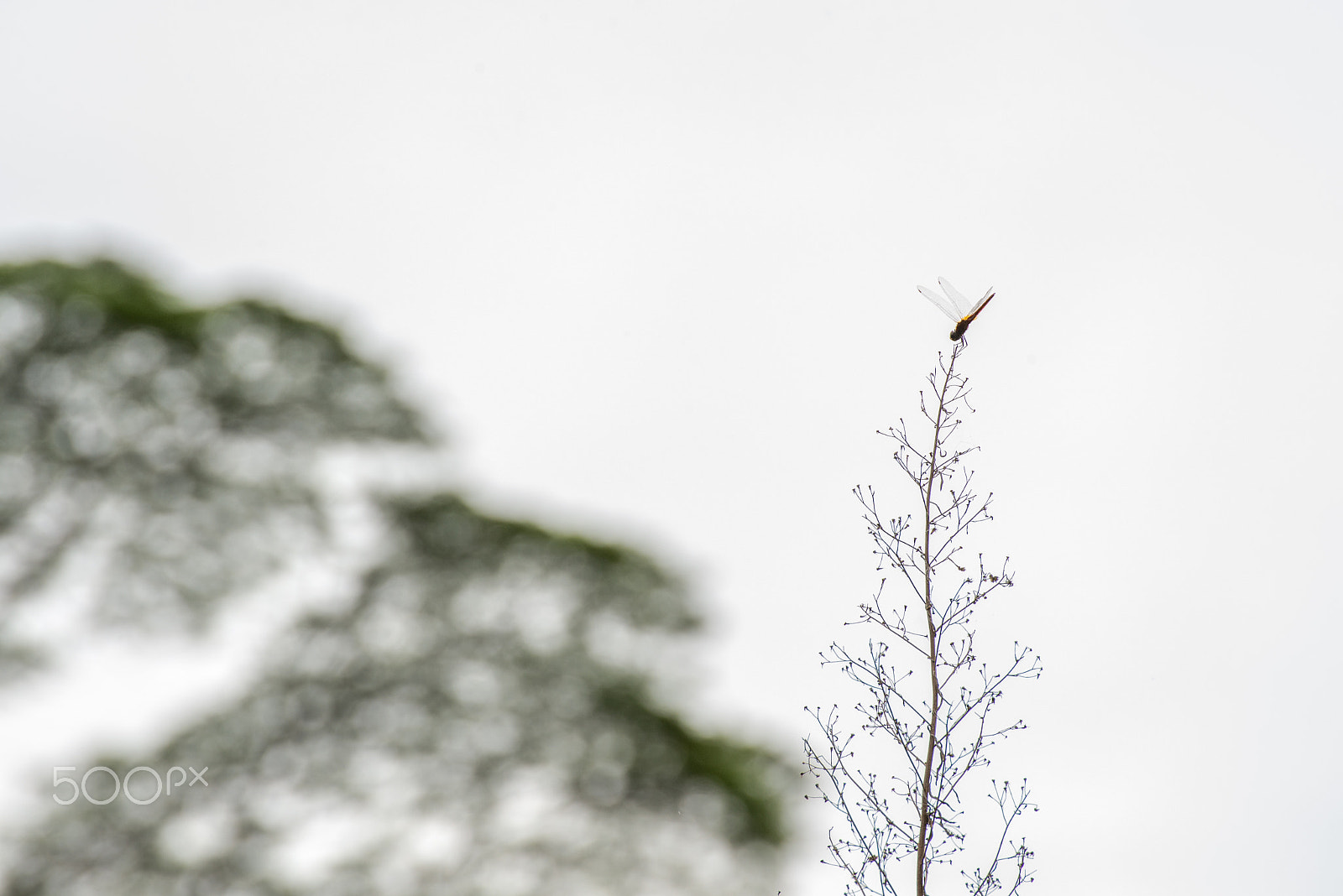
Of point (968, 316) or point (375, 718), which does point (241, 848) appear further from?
point (968, 316)

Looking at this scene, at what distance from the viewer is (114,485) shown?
10.9 metres

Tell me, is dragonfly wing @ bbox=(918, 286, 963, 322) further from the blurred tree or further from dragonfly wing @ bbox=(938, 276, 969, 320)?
the blurred tree

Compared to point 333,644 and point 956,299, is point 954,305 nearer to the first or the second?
point 956,299

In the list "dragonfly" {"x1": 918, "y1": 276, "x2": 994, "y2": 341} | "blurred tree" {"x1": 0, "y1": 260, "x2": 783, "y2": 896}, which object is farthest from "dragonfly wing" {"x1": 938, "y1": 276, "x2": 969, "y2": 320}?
"blurred tree" {"x1": 0, "y1": 260, "x2": 783, "y2": 896}

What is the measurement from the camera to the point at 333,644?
36.1 ft

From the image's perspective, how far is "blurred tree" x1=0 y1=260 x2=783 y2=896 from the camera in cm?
1045

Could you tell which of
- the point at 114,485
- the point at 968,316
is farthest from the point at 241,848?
the point at 968,316

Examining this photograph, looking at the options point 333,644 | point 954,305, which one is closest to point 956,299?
point 954,305

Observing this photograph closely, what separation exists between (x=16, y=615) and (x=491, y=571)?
14.7ft

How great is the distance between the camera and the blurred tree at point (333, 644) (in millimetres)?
10453
